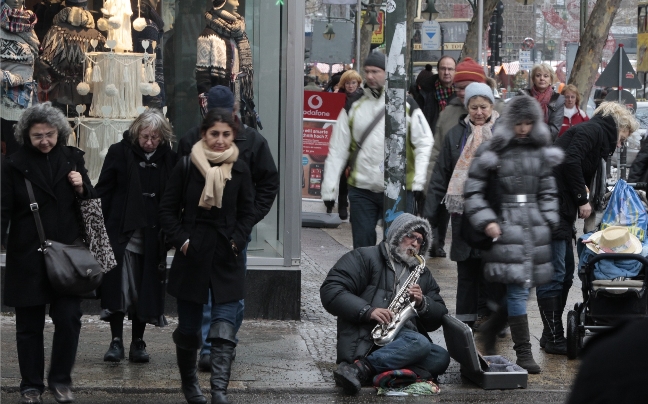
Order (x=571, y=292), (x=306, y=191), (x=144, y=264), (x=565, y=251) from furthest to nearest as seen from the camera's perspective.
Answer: (x=306, y=191) < (x=571, y=292) < (x=565, y=251) < (x=144, y=264)

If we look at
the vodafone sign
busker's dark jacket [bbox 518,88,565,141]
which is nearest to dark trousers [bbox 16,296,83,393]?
busker's dark jacket [bbox 518,88,565,141]

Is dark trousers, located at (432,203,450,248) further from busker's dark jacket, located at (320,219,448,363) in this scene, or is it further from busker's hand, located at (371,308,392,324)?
busker's hand, located at (371,308,392,324)

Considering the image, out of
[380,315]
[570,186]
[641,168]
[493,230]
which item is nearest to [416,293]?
[380,315]

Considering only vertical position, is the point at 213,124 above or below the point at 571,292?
above

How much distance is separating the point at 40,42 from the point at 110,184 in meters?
2.04

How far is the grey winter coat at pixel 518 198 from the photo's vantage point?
6.16 m

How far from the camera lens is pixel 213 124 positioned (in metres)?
5.71

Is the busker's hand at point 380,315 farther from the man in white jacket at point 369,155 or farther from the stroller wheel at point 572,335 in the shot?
the stroller wheel at point 572,335

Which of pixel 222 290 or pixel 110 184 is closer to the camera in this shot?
pixel 222 290

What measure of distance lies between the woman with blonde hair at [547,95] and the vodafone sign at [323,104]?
12.5ft

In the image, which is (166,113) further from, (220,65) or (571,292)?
(571,292)

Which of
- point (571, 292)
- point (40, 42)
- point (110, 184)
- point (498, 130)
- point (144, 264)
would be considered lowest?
point (571, 292)

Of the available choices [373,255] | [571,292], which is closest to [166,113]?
[373,255]

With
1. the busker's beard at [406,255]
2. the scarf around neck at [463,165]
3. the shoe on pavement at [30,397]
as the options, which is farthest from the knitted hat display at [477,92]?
the shoe on pavement at [30,397]
